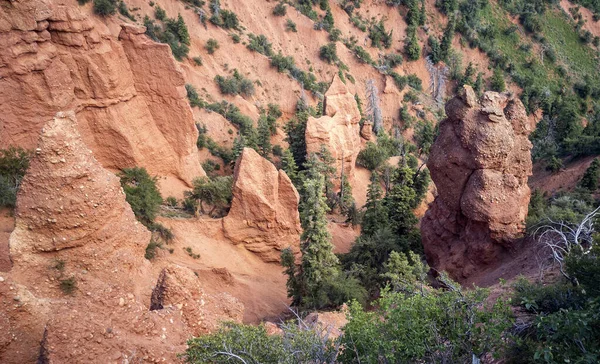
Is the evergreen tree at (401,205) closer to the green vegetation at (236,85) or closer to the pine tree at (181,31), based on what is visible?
the green vegetation at (236,85)

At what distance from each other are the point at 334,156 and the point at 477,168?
18.9 meters

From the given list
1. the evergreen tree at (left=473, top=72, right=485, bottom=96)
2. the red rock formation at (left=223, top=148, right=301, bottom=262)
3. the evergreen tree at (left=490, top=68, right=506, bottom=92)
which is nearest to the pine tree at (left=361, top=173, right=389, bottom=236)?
the red rock formation at (left=223, top=148, right=301, bottom=262)

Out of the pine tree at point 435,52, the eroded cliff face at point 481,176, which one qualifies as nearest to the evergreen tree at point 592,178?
the eroded cliff face at point 481,176

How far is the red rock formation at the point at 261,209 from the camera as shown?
2461 cm

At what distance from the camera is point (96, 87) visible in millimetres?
23641

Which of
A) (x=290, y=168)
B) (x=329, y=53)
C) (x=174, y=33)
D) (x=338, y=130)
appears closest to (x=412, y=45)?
(x=329, y=53)

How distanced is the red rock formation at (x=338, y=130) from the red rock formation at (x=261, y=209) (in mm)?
10905

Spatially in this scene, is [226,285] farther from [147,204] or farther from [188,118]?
[188,118]

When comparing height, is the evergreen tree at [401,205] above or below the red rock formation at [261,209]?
above

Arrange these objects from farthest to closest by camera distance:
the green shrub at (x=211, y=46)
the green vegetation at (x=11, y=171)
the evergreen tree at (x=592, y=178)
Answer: the green shrub at (x=211, y=46), the evergreen tree at (x=592, y=178), the green vegetation at (x=11, y=171)

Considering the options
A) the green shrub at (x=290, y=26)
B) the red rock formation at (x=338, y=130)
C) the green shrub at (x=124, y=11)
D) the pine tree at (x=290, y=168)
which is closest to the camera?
the pine tree at (x=290, y=168)

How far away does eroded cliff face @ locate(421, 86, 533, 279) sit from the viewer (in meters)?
18.2

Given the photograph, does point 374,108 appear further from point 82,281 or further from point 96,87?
point 82,281

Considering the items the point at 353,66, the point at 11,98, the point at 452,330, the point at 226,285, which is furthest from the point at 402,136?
the point at 452,330
